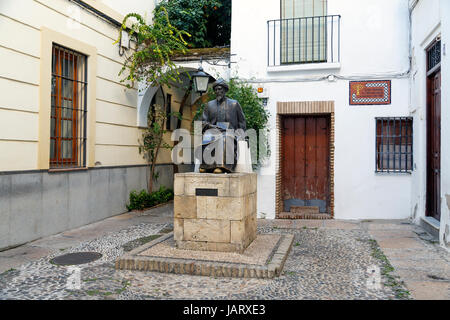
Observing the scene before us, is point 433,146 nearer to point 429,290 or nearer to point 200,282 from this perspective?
point 429,290

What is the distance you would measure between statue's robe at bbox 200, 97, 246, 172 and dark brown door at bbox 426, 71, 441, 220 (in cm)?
346

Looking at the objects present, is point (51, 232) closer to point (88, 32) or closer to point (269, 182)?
point (88, 32)

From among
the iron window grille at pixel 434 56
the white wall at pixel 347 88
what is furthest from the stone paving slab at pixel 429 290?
the white wall at pixel 347 88

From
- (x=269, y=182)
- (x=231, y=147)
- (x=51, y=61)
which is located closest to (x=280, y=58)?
(x=269, y=182)

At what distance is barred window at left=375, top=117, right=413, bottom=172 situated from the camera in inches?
322

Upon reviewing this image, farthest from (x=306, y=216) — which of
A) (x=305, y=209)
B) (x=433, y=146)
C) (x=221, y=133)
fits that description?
(x=221, y=133)

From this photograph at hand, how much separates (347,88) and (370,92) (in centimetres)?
46

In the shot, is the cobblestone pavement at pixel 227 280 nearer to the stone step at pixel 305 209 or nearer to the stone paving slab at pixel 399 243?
the stone paving slab at pixel 399 243

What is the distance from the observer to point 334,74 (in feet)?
27.5

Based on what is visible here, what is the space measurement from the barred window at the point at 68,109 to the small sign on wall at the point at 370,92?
5385 millimetres

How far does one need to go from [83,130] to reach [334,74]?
517 cm

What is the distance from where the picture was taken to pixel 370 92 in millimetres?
8188
